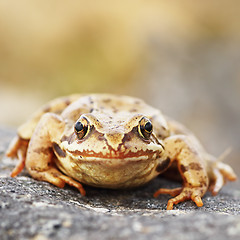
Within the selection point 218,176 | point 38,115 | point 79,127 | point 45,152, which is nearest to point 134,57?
point 38,115

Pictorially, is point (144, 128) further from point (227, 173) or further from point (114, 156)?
point (227, 173)

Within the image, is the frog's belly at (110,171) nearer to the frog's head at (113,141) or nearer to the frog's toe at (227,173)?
the frog's head at (113,141)

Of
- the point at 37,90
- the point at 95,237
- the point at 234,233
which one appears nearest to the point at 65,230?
the point at 95,237

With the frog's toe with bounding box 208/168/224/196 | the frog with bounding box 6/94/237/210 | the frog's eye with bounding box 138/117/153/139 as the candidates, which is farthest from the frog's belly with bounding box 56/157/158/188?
the frog's toe with bounding box 208/168/224/196

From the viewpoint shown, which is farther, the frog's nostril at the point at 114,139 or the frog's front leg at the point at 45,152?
the frog's front leg at the point at 45,152

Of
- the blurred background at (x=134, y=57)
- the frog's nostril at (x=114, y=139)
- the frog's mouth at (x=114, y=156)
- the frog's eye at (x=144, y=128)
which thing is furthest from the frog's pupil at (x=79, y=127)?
the blurred background at (x=134, y=57)

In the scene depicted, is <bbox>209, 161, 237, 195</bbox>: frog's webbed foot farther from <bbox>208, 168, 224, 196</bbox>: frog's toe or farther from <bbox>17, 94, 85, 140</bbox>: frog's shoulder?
<bbox>17, 94, 85, 140</bbox>: frog's shoulder

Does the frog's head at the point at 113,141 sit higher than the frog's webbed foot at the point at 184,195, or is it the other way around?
the frog's head at the point at 113,141
